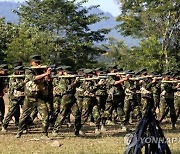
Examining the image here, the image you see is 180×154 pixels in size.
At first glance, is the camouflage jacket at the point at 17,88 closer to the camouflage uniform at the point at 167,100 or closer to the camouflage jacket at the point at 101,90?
the camouflage jacket at the point at 101,90

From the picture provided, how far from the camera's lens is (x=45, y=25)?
30250 mm

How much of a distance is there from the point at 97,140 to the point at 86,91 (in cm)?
169

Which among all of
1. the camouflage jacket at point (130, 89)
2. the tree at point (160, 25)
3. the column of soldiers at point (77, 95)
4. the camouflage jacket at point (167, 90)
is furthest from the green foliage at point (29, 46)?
the camouflage jacket at point (167, 90)

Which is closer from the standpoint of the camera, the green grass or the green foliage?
the green grass

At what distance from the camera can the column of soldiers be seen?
10445mm

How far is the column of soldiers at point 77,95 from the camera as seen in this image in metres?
10.4

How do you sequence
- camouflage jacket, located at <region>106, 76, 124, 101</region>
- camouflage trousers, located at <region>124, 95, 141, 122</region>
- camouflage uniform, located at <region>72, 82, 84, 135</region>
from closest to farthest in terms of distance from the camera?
camouflage uniform, located at <region>72, 82, 84, 135</region>
camouflage jacket, located at <region>106, 76, 124, 101</region>
camouflage trousers, located at <region>124, 95, 141, 122</region>

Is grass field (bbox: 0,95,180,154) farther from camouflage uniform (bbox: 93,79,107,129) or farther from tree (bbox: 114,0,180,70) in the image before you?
A: tree (bbox: 114,0,180,70)

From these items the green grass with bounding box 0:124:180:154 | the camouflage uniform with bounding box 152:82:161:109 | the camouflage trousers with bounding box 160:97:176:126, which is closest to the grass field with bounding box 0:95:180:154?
the green grass with bounding box 0:124:180:154

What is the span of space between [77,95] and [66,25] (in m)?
18.0

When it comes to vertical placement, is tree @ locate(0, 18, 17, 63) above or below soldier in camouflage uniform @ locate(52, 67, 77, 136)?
above

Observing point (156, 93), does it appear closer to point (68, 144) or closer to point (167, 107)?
point (167, 107)

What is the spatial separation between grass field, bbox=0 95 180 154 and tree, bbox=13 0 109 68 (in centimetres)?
1743

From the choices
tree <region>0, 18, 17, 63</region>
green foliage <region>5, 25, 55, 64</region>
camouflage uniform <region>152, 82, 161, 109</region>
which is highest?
tree <region>0, 18, 17, 63</region>
